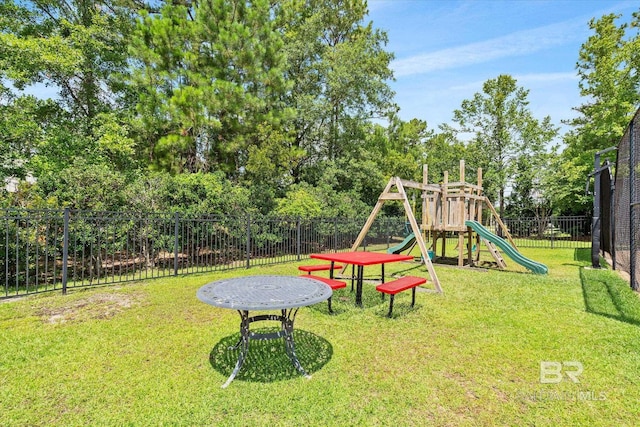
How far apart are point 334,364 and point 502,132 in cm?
2714

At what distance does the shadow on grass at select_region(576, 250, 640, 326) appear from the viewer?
500 centimetres

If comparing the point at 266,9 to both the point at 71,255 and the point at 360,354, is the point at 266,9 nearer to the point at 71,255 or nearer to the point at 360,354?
the point at 71,255

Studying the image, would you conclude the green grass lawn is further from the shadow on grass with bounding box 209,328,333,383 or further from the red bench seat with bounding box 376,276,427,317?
the red bench seat with bounding box 376,276,427,317

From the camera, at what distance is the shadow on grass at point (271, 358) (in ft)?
10.6

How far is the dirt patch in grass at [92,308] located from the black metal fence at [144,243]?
0.93 metres

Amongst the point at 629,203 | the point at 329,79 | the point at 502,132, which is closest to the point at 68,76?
the point at 329,79

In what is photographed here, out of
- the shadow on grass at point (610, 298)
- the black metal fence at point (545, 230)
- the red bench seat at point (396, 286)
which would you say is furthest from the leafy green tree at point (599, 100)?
the red bench seat at point (396, 286)

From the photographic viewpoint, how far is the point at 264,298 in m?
3.07

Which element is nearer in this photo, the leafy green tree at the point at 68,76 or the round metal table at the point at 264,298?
the round metal table at the point at 264,298

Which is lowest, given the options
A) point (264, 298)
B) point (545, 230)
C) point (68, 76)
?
point (545, 230)
